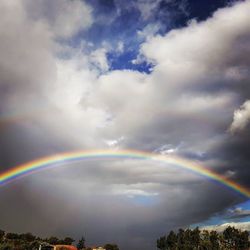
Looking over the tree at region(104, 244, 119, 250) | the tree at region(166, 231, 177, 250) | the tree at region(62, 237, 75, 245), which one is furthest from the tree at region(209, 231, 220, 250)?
the tree at region(62, 237, 75, 245)

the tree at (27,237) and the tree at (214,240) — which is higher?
the tree at (27,237)

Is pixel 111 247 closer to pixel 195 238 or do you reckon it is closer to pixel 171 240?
pixel 171 240

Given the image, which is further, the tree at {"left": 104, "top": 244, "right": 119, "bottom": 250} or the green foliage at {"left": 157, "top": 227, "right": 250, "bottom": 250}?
the tree at {"left": 104, "top": 244, "right": 119, "bottom": 250}

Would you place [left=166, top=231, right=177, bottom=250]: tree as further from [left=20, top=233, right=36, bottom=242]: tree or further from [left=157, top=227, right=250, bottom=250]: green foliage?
[left=20, top=233, right=36, bottom=242]: tree

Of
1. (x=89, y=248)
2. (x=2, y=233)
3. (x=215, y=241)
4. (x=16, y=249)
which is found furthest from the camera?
(x=89, y=248)

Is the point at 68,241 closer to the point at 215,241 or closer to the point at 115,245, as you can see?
the point at 115,245

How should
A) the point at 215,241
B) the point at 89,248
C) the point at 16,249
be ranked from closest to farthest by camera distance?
the point at 16,249 < the point at 215,241 < the point at 89,248

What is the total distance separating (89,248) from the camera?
171m

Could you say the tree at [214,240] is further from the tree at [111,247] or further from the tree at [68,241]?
the tree at [68,241]

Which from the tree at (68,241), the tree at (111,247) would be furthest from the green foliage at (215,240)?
the tree at (68,241)

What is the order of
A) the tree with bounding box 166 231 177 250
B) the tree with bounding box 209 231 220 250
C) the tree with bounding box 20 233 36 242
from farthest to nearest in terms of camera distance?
the tree with bounding box 20 233 36 242 < the tree with bounding box 166 231 177 250 < the tree with bounding box 209 231 220 250

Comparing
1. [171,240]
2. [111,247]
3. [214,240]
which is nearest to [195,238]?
[214,240]

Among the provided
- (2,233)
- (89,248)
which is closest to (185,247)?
(89,248)

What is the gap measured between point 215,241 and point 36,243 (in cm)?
7016
